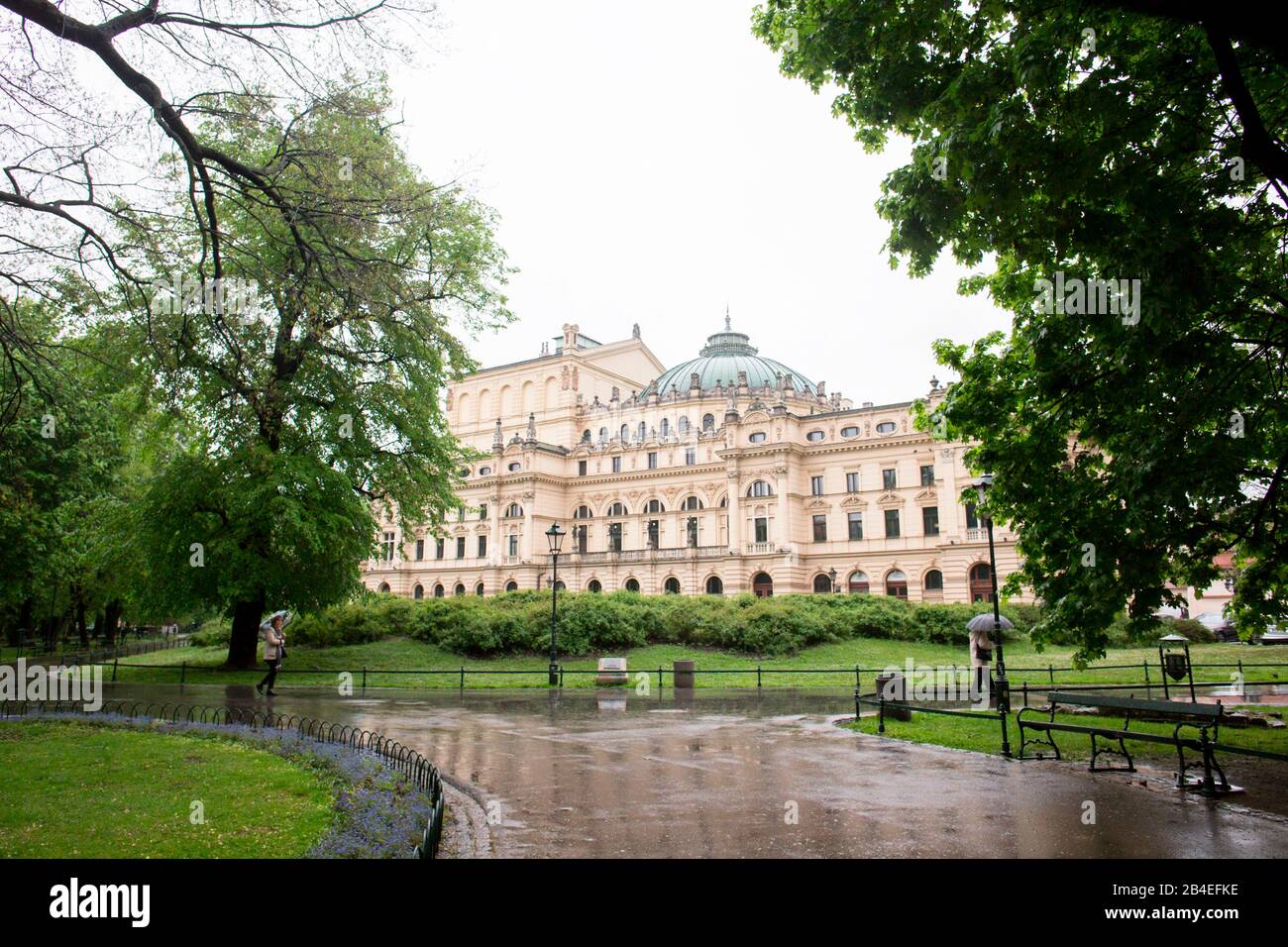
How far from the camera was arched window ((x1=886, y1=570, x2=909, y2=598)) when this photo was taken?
Answer: 58.4 m

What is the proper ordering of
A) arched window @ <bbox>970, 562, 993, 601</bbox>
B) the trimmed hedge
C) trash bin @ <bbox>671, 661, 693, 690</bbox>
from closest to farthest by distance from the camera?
trash bin @ <bbox>671, 661, 693, 690</bbox> → the trimmed hedge → arched window @ <bbox>970, 562, 993, 601</bbox>

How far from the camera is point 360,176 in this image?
1086 centimetres

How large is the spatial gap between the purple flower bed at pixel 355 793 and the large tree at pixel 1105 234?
7.98 meters

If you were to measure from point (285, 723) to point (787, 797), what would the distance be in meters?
10.0

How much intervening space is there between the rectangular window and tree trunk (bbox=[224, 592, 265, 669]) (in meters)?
44.7

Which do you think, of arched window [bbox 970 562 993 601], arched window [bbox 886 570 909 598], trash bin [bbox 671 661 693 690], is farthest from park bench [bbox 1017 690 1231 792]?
arched window [bbox 886 570 909 598]

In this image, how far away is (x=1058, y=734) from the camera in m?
14.4

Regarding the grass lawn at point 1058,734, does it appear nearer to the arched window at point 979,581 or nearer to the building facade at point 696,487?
the building facade at point 696,487

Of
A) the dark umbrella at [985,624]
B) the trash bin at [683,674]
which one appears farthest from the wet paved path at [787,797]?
the trash bin at [683,674]

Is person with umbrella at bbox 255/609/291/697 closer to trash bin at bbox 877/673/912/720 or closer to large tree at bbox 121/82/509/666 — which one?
large tree at bbox 121/82/509/666

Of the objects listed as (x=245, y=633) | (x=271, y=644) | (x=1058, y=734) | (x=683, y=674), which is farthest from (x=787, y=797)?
(x=245, y=633)

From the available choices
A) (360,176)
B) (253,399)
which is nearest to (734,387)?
(253,399)

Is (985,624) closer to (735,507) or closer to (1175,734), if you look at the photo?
(1175,734)
